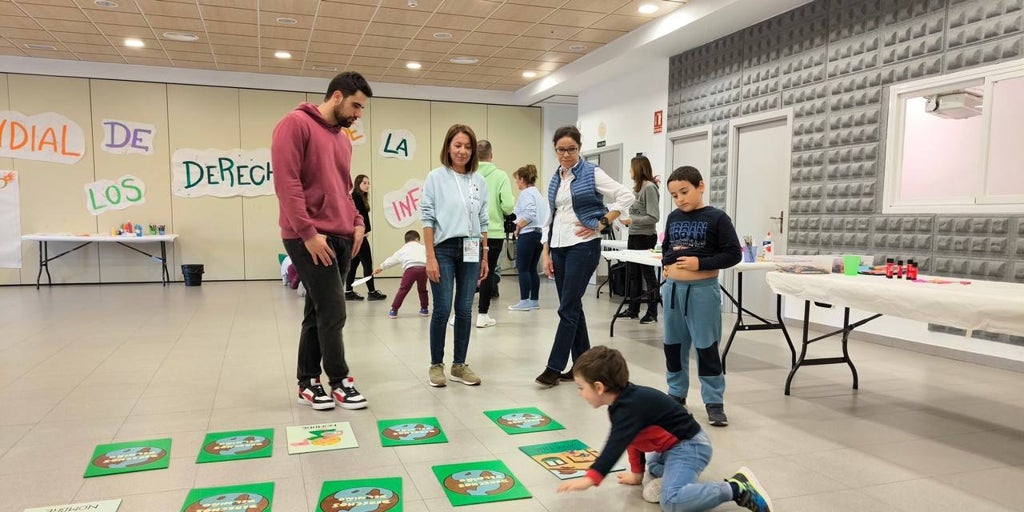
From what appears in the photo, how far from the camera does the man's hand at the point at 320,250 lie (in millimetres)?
2844

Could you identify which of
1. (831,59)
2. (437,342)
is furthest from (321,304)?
(831,59)

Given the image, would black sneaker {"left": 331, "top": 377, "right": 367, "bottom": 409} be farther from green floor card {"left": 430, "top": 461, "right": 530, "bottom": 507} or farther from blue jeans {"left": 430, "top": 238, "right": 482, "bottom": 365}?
green floor card {"left": 430, "top": 461, "right": 530, "bottom": 507}

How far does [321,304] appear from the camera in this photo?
302 cm

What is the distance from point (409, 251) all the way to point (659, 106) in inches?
154

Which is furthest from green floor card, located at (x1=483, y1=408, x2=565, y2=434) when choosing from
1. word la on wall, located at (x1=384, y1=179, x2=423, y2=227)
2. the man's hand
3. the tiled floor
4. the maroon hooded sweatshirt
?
word la on wall, located at (x1=384, y1=179, x2=423, y2=227)

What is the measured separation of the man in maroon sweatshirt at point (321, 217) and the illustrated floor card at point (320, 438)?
0.26m

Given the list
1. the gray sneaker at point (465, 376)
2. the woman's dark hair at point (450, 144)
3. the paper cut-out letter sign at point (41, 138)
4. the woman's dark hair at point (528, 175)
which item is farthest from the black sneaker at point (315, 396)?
Result: the paper cut-out letter sign at point (41, 138)

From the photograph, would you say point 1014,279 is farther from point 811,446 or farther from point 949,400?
point 811,446

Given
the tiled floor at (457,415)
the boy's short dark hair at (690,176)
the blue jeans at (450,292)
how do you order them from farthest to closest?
the blue jeans at (450,292) < the boy's short dark hair at (690,176) < the tiled floor at (457,415)

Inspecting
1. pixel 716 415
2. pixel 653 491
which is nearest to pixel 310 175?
pixel 653 491

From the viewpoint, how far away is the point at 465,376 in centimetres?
361

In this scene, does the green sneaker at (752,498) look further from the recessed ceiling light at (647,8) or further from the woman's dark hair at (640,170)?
the recessed ceiling light at (647,8)

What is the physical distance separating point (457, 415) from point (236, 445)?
3.24ft

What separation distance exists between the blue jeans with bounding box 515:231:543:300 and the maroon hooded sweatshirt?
3308mm
